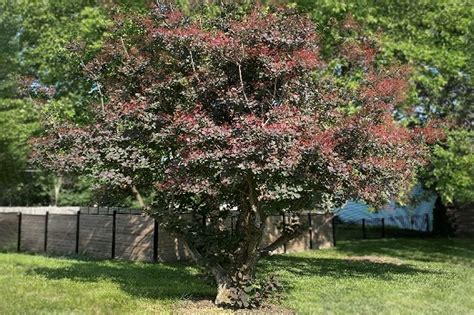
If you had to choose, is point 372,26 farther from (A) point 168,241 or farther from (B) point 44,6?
(B) point 44,6

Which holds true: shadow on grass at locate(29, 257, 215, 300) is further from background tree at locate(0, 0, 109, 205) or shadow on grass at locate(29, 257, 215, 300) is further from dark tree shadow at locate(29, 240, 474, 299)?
background tree at locate(0, 0, 109, 205)

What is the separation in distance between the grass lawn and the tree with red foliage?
4.02 ft

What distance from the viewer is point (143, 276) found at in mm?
11328

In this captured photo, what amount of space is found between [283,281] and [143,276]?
8.77ft

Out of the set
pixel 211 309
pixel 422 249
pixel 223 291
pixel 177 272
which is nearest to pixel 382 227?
pixel 422 249

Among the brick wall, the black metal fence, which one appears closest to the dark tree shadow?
the brick wall

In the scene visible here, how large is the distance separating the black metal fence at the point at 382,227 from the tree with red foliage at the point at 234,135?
14.6m

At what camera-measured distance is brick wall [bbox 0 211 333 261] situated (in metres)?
14.3

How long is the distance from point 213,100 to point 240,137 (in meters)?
1.16

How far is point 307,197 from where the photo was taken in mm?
7969

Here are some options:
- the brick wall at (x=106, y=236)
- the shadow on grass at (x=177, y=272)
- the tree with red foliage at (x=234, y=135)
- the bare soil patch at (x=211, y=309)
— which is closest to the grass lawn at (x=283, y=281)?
the shadow on grass at (x=177, y=272)

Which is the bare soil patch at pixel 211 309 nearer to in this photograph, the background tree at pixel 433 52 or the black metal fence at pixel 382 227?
the background tree at pixel 433 52

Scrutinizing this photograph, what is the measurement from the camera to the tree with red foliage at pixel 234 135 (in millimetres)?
7348

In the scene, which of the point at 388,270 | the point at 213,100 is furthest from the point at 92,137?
the point at 388,270
